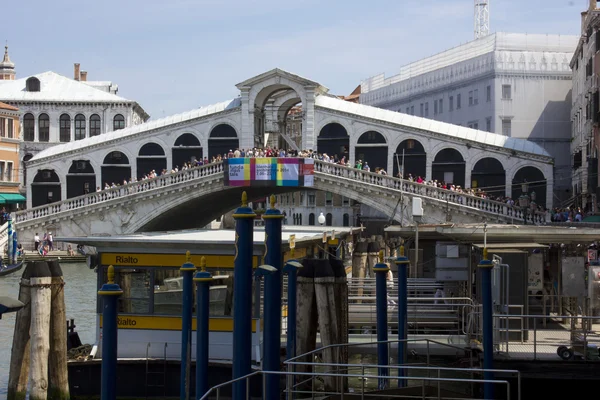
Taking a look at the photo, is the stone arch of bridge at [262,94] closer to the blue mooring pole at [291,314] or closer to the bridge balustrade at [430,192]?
the bridge balustrade at [430,192]

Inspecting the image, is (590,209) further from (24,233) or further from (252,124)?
(24,233)

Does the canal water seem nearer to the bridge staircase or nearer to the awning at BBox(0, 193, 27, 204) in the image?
the bridge staircase

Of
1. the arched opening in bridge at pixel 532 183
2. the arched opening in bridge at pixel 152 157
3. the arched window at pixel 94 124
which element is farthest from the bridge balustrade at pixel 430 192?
the arched window at pixel 94 124

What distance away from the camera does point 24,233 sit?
34.6 m

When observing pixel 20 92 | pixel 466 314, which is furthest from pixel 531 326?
pixel 20 92

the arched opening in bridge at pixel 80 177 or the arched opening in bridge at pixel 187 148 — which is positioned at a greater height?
the arched opening in bridge at pixel 187 148

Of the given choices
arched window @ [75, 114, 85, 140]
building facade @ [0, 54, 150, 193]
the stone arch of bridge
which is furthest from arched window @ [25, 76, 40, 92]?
the stone arch of bridge

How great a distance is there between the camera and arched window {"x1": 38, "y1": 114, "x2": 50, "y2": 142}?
44.4m

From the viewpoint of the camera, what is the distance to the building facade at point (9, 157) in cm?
4031

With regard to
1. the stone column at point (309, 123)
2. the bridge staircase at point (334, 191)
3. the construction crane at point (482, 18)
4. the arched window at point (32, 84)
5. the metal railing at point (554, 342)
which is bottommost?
the metal railing at point (554, 342)

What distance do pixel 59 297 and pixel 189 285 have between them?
2.24 m

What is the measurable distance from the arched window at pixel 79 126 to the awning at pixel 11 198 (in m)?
4.55

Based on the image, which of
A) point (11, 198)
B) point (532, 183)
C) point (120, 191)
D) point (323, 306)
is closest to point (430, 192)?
point (532, 183)

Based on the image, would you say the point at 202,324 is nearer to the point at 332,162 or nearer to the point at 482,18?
the point at 332,162
